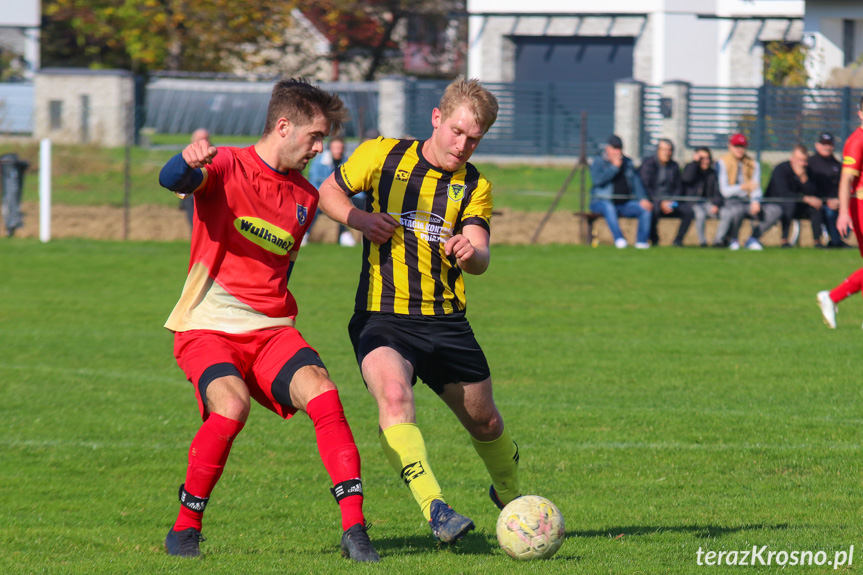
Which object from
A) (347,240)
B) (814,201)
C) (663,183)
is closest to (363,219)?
(347,240)

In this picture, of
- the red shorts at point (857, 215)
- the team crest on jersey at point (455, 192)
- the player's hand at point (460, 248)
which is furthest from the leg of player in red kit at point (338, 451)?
the red shorts at point (857, 215)

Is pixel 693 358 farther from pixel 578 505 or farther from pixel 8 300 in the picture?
pixel 8 300

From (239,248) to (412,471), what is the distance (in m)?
1.26

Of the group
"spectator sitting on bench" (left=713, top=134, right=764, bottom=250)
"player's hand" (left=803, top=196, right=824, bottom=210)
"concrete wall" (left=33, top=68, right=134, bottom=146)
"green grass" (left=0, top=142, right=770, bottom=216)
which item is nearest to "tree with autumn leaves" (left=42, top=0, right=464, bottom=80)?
"concrete wall" (left=33, top=68, right=134, bottom=146)

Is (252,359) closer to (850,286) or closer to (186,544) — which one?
(186,544)

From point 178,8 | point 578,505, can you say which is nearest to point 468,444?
point 578,505

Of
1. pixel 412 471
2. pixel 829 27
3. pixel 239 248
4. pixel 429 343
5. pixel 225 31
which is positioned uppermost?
pixel 225 31

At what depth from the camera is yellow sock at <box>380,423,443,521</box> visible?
4758mm

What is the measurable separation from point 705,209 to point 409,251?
14269mm

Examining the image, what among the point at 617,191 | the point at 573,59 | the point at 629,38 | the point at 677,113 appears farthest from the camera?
the point at 573,59

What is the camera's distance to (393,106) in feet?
92.8

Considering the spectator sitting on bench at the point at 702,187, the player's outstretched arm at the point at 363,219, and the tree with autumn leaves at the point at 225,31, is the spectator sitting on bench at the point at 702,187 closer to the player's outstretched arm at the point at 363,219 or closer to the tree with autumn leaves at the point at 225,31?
the player's outstretched arm at the point at 363,219

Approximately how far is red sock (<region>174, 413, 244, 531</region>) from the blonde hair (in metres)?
1.67

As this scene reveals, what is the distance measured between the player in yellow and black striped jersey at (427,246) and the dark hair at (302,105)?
0.40 metres
